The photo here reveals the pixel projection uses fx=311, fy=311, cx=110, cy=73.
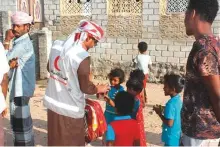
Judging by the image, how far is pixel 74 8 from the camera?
352 inches

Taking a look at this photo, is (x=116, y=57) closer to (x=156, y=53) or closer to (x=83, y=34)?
(x=156, y=53)

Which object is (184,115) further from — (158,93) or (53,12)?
(53,12)

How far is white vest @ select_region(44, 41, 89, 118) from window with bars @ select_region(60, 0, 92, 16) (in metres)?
6.16

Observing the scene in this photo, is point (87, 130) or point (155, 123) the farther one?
point (155, 123)

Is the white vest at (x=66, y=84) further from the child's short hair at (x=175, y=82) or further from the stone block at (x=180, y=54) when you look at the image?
the stone block at (x=180, y=54)

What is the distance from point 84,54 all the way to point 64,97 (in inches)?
17.2

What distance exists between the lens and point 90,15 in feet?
28.9

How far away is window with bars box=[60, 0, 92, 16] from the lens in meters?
8.85

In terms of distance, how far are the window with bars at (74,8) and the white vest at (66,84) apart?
6.16m

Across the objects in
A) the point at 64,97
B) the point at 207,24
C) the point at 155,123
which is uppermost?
the point at 207,24

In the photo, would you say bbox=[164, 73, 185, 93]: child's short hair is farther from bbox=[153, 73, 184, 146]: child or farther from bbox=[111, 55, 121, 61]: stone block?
bbox=[111, 55, 121, 61]: stone block

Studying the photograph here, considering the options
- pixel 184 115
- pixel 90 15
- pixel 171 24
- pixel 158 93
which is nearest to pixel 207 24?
pixel 184 115

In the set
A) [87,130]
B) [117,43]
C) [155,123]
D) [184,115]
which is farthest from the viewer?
[117,43]

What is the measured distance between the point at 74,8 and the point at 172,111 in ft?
21.3
